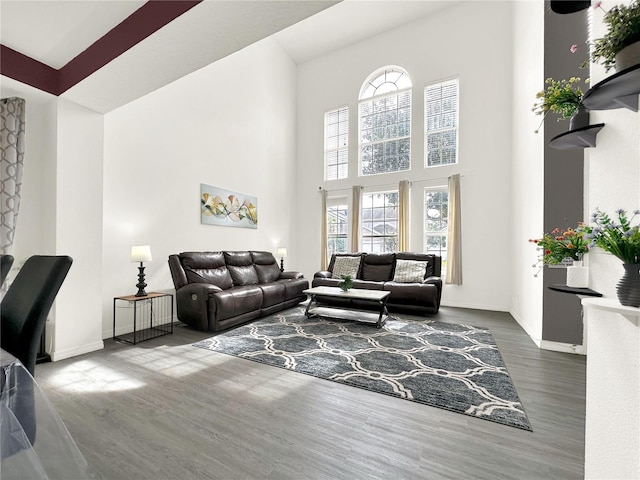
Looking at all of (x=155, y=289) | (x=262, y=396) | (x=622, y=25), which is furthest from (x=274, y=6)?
(x=155, y=289)

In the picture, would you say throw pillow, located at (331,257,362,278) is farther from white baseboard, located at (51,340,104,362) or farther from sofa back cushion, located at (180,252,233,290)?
white baseboard, located at (51,340,104,362)

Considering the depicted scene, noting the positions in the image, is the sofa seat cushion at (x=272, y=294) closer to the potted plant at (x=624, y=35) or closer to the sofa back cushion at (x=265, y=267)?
the sofa back cushion at (x=265, y=267)

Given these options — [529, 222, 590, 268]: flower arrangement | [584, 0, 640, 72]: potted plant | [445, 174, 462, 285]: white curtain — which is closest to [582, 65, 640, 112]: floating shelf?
[584, 0, 640, 72]: potted plant

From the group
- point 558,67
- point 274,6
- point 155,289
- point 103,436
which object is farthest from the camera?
point 155,289

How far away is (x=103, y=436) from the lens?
1.59m

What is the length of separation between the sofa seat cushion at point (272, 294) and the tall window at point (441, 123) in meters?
3.71

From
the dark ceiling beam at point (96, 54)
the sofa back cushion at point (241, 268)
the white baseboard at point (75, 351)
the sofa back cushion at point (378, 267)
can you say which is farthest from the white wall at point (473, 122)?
the white baseboard at point (75, 351)

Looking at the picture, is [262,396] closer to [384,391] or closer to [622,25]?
[384,391]

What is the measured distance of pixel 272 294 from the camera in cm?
440

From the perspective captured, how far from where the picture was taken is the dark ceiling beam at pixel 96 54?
1911 millimetres

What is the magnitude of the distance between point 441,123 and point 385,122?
116cm

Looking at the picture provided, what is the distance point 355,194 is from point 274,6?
4.77 m

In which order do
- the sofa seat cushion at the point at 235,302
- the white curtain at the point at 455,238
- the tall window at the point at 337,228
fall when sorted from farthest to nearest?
1. the tall window at the point at 337,228
2. the white curtain at the point at 455,238
3. the sofa seat cushion at the point at 235,302

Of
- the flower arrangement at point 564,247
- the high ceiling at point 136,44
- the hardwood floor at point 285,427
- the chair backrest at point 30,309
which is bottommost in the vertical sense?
the hardwood floor at point 285,427
